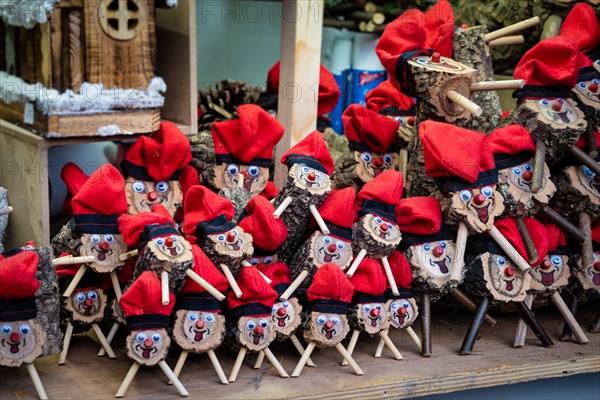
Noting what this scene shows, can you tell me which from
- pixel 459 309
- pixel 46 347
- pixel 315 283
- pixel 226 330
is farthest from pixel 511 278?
pixel 46 347

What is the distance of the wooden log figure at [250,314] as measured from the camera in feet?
6.45

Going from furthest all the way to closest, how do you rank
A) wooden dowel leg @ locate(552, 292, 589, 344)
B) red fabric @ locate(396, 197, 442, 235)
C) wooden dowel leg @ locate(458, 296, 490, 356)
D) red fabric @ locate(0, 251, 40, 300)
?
wooden dowel leg @ locate(552, 292, 589, 344) → wooden dowel leg @ locate(458, 296, 490, 356) → red fabric @ locate(396, 197, 442, 235) → red fabric @ locate(0, 251, 40, 300)

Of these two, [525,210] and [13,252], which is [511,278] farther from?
[13,252]

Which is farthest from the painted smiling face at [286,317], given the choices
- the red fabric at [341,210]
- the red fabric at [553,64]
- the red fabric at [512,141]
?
the red fabric at [553,64]

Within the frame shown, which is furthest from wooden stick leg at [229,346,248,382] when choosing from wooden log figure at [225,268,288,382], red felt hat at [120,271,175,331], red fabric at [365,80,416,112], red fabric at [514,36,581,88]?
red fabric at [514,36,581,88]

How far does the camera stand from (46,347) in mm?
1833

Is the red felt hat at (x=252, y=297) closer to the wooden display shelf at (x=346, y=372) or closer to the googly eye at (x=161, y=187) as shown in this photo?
the wooden display shelf at (x=346, y=372)

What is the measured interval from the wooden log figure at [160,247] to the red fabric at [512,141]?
2.85 feet

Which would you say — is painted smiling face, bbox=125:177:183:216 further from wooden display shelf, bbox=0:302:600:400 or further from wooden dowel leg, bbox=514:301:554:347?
wooden dowel leg, bbox=514:301:554:347

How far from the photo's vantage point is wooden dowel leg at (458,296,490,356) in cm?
222

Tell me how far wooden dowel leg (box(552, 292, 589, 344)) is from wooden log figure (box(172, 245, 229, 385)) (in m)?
0.98

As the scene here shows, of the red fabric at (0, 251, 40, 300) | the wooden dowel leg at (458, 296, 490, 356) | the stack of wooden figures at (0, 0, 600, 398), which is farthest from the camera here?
the wooden dowel leg at (458, 296, 490, 356)

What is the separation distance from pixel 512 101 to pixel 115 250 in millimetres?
1622

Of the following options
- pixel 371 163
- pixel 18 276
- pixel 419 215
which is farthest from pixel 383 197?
pixel 18 276
